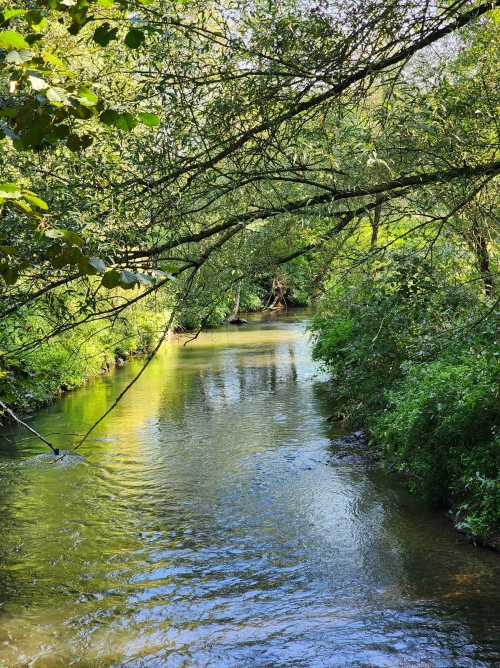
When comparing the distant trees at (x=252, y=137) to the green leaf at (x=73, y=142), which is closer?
the green leaf at (x=73, y=142)

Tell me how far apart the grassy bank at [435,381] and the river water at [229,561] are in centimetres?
58

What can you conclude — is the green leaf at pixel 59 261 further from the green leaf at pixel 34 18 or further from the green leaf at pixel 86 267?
the green leaf at pixel 34 18

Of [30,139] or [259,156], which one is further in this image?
[259,156]

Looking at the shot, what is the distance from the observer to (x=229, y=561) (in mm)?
8070

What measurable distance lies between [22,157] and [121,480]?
6.83 meters

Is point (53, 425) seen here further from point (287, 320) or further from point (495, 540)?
point (287, 320)

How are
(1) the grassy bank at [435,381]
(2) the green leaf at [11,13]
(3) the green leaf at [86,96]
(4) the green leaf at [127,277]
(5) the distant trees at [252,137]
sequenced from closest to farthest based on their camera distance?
1. (4) the green leaf at [127,277]
2. (2) the green leaf at [11,13]
3. (3) the green leaf at [86,96]
4. (5) the distant trees at [252,137]
5. (1) the grassy bank at [435,381]

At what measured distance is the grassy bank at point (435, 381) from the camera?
22.2 feet

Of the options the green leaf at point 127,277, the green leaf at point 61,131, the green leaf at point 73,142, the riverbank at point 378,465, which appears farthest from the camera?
the riverbank at point 378,465

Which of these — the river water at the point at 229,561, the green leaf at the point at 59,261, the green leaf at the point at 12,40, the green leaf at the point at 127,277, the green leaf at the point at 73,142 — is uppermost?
the green leaf at the point at 12,40

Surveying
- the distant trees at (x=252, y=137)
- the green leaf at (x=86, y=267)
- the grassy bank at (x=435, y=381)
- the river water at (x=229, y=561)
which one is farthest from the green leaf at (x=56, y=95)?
the river water at (x=229, y=561)

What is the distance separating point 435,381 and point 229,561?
3701 mm

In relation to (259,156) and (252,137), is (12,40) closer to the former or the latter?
(252,137)

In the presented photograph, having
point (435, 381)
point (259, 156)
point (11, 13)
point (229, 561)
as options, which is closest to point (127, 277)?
point (11, 13)
